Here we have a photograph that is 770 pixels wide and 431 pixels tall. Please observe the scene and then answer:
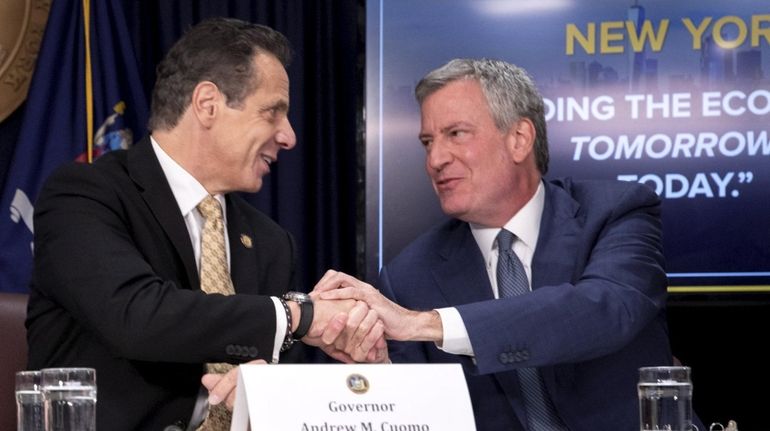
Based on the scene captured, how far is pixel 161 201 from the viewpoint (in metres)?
3.45

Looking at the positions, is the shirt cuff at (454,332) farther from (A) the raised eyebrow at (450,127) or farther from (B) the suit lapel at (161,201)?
(A) the raised eyebrow at (450,127)

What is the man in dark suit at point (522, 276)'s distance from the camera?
327 cm

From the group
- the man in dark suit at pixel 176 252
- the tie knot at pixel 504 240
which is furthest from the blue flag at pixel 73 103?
the tie knot at pixel 504 240

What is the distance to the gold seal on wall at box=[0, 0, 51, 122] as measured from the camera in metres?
5.29

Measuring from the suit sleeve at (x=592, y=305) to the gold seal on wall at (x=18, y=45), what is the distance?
2.62 meters

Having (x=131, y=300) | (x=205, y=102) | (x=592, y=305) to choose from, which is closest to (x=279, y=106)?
(x=205, y=102)

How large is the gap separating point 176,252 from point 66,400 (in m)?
1.20

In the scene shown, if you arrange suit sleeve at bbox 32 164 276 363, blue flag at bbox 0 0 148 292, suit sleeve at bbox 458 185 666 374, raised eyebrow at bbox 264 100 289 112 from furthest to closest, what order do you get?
blue flag at bbox 0 0 148 292 < raised eyebrow at bbox 264 100 289 112 < suit sleeve at bbox 458 185 666 374 < suit sleeve at bbox 32 164 276 363

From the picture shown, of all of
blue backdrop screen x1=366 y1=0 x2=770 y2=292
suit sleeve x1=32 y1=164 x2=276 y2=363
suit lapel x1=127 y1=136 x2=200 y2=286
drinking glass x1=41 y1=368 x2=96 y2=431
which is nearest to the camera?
drinking glass x1=41 y1=368 x2=96 y2=431

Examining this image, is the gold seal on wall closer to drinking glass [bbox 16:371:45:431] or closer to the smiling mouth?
the smiling mouth

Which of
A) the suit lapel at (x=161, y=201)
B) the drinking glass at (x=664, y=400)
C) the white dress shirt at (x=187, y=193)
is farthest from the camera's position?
the white dress shirt at (x=187, y=193)

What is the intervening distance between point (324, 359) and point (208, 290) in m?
2.27

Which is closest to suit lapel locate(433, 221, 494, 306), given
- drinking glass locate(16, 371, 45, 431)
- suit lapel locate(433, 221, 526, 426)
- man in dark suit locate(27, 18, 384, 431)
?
suit lapel locate(433, 221, 526, 426)

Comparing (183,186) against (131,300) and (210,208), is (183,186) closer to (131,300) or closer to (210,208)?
(210,208)
